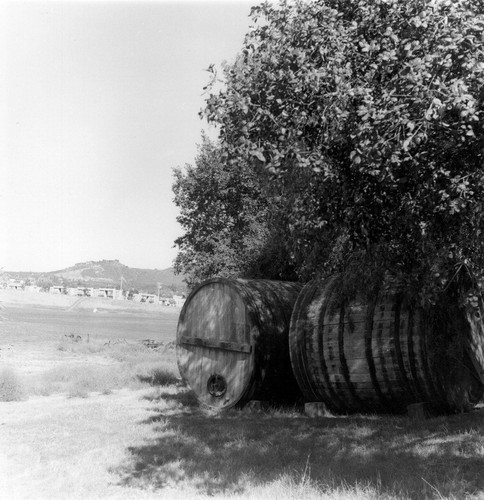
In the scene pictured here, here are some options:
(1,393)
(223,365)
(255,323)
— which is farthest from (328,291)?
(1,393)

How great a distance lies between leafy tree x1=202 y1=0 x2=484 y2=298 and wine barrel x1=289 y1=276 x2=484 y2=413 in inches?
62.1

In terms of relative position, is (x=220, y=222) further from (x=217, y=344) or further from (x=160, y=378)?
(x=217, y=344)

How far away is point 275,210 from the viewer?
7012 mm

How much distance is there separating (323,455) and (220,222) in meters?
10.5

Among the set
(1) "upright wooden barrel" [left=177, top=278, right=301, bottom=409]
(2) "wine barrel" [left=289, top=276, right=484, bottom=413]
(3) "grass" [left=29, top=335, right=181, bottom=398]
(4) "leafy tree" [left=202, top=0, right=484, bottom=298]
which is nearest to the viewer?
(4) "leafy tree" [left=202, top=0, right=484, bottom=298]

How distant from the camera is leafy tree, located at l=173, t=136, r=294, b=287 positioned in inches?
574

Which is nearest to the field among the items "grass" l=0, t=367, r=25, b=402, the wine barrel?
the wine barrel

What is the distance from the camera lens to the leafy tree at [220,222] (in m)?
14.6

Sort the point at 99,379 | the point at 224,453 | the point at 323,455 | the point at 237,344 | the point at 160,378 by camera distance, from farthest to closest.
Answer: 1. the point at 160,378
2. the point at 99,379
3. the point at 237,344
4. the point at 224,453
5. the point at 323,455

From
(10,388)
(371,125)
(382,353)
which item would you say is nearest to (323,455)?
(382,353)

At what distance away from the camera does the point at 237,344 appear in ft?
30.4

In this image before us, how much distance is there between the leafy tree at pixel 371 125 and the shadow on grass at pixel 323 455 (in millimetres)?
1734

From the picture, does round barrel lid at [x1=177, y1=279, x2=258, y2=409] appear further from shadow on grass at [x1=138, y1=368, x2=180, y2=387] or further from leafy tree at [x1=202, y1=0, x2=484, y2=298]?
leafy tree at [x1=202, y1=0, x2=484, y2=298]

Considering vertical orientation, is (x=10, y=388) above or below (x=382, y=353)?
below
